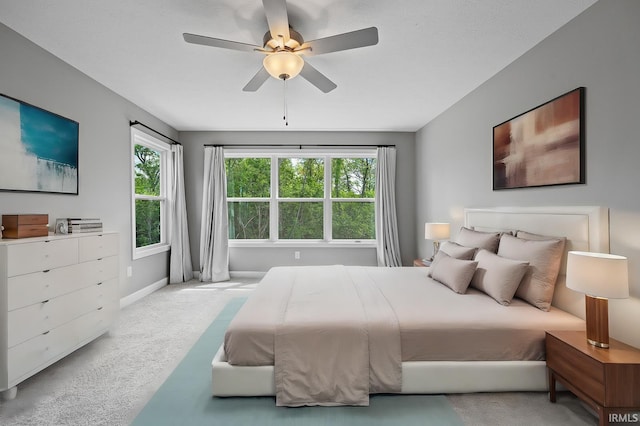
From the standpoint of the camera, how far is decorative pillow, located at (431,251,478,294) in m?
2.33

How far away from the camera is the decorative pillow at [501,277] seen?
2066 millimetres

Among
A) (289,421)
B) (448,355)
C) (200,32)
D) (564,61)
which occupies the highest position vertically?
(200,32)

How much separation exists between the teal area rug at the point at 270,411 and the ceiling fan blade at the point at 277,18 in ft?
7.67

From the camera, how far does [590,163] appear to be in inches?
73.7

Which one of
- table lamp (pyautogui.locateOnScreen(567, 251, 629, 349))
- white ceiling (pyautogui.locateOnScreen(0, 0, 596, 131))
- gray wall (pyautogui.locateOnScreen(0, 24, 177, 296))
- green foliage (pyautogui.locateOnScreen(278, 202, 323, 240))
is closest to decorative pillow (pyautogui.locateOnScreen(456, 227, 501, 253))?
table lamp (pyautogui.locateOnScreen(567, 251, 629, 349))

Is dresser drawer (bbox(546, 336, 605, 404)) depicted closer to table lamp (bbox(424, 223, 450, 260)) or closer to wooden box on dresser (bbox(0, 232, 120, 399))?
table lamp (bbox(424, 223, 450, 260))

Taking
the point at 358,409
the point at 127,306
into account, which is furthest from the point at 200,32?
the point at 127,306

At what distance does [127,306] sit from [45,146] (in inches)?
81.0

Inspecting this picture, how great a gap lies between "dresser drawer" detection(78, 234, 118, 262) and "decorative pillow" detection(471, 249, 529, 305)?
10.9 feet

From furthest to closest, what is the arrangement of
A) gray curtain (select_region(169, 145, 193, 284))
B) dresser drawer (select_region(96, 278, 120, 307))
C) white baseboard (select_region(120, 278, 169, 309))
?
1. gray curtain (select_region(169, 145, 193, 284))
2. white baseboard (select_region(120, 278, 169, 309))
3. dresser drawer (select_region(96, 278, 120, 307))

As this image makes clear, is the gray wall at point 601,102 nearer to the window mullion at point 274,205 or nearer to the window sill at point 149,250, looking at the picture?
the window mullion at point 274,205

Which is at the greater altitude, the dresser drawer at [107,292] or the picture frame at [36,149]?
the picture frame at [36,149]

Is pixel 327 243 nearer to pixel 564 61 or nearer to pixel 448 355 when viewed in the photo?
pixel 448 355

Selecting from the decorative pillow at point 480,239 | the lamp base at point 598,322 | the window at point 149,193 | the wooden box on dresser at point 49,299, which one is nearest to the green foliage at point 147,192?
the window at point 149,193
